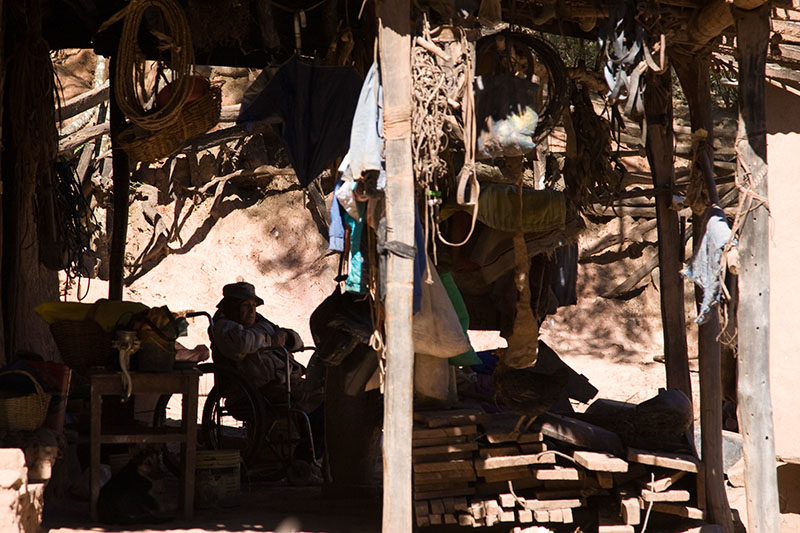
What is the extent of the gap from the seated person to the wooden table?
5.27ft

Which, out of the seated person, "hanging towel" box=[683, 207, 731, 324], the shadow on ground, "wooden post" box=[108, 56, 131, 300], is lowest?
the shadow on ground

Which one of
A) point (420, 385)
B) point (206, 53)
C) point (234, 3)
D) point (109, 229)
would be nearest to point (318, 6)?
point (234, 3)

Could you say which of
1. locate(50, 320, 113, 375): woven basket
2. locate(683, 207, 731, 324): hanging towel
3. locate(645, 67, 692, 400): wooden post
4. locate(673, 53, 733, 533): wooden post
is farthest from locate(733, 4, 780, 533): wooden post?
locate(50, 320, 113, 375): woven basket

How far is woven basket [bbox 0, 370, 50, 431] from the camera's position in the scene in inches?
227

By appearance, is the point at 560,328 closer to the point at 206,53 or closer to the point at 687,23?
the point at 206,53

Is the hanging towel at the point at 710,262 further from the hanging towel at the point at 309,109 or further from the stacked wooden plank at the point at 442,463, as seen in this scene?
the hanging towel at the point at 309,109

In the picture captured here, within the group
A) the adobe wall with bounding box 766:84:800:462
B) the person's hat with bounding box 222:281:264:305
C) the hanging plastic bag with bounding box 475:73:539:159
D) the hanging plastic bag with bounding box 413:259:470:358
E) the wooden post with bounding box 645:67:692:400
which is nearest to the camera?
the hanging plastic bag with bounding box 475:73:539:159

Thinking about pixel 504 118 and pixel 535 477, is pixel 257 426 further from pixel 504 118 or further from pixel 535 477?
pixel 504 118

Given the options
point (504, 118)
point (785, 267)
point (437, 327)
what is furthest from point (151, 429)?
point (785, 267)

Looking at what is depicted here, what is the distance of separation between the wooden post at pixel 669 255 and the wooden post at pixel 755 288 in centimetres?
149

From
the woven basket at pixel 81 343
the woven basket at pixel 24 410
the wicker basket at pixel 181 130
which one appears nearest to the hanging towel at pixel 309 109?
the wicker basket at pixel 181 130

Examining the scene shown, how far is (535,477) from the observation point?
21.4 ft

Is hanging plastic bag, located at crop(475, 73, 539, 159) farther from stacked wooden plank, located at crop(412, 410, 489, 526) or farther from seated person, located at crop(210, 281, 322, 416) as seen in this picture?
seated person, located at crop(210, 281, 322, 416)

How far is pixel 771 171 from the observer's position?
7336mm
